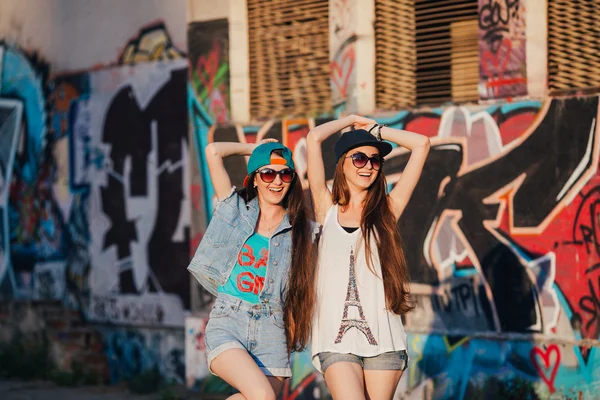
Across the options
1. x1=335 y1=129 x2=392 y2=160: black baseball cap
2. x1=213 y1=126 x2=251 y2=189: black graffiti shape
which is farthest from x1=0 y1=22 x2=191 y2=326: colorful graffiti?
x1=335 y1=129 x2=392 y2=160: black baseball cap

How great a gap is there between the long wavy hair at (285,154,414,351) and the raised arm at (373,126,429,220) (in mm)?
68

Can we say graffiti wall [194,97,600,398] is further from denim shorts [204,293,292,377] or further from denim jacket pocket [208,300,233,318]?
denim jacket pocket [208,300,233,318]

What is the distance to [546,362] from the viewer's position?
8.73 metres

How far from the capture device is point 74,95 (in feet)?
45.2

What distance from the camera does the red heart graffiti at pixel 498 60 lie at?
29.9 ft

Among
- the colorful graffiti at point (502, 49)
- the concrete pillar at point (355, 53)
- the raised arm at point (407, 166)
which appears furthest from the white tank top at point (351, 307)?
the concrete pillar at point (355, 53)

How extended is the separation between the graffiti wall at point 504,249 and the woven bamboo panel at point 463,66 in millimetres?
1040

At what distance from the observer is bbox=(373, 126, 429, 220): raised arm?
5.97 metres

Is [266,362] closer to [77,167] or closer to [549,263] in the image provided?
[549,263]

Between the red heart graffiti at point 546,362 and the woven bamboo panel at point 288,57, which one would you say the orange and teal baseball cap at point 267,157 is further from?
the woven bamboo panel at point 288,57

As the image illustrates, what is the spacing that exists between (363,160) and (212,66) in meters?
5.42

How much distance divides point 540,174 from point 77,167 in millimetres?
6977

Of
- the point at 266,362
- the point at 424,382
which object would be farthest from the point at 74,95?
the point at 266,362

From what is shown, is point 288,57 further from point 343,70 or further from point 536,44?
point 536,44
